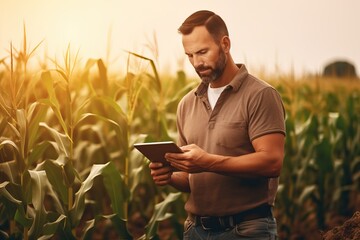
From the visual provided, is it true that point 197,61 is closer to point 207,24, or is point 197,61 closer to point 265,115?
point 207,24

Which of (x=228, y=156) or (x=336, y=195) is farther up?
(x=228, y=156)

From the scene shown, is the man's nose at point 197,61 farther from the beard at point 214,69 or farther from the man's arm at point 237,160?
the man's arm at point 237,160

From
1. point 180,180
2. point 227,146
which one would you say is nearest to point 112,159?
point 180,180

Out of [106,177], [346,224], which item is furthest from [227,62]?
[106,177]

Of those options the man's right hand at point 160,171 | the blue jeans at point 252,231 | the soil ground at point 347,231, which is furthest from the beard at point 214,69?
the soil ground at point 347,231

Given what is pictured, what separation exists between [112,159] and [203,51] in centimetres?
391

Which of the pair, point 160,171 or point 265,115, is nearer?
point 265,115

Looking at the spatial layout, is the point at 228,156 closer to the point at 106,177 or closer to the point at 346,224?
the point at 346,224

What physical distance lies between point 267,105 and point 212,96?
0.37m

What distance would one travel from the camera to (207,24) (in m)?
3.25

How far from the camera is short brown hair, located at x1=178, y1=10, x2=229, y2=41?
10.7 feet

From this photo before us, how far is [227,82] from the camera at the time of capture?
340 centimetres

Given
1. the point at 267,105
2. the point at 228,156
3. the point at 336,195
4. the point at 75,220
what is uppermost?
the point at 267,105

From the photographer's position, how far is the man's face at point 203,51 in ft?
10.6
